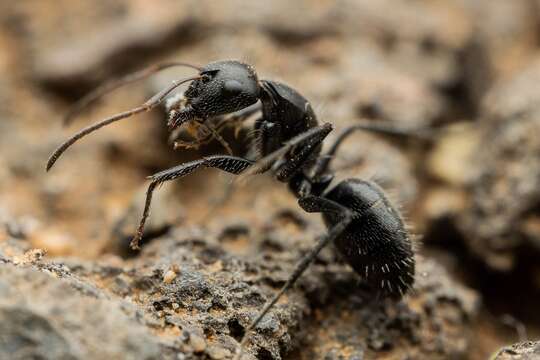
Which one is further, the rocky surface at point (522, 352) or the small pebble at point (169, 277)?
the small pebble at point (169, 277)

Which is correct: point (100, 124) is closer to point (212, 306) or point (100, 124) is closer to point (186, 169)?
point (186, 169)

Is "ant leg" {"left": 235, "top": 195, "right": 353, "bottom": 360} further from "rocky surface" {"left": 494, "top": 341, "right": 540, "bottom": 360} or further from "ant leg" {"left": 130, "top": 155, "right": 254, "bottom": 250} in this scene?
"rocky surface" {"left": 494, "top": 341, "right": 540, "bottom": 360}

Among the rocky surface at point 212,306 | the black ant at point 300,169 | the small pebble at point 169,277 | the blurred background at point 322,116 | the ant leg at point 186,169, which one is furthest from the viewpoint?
the blurred background at point 322,116

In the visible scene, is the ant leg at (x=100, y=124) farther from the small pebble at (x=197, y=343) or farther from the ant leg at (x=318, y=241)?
the small pebble at (x=197, y=343)

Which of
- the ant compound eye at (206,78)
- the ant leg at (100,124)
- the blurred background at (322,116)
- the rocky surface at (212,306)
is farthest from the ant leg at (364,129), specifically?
the ant leg at (100,124)

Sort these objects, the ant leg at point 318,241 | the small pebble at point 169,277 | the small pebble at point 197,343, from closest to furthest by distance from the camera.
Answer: the small pebble at point 197,343, the ant leg at point 318,241, the small pebble at point 169,277

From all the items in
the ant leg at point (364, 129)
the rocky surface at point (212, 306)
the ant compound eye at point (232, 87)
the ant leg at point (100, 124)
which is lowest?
the rocky surface at point (212, 306)

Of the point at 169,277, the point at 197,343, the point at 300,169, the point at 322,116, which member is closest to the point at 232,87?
the point at 300,169
